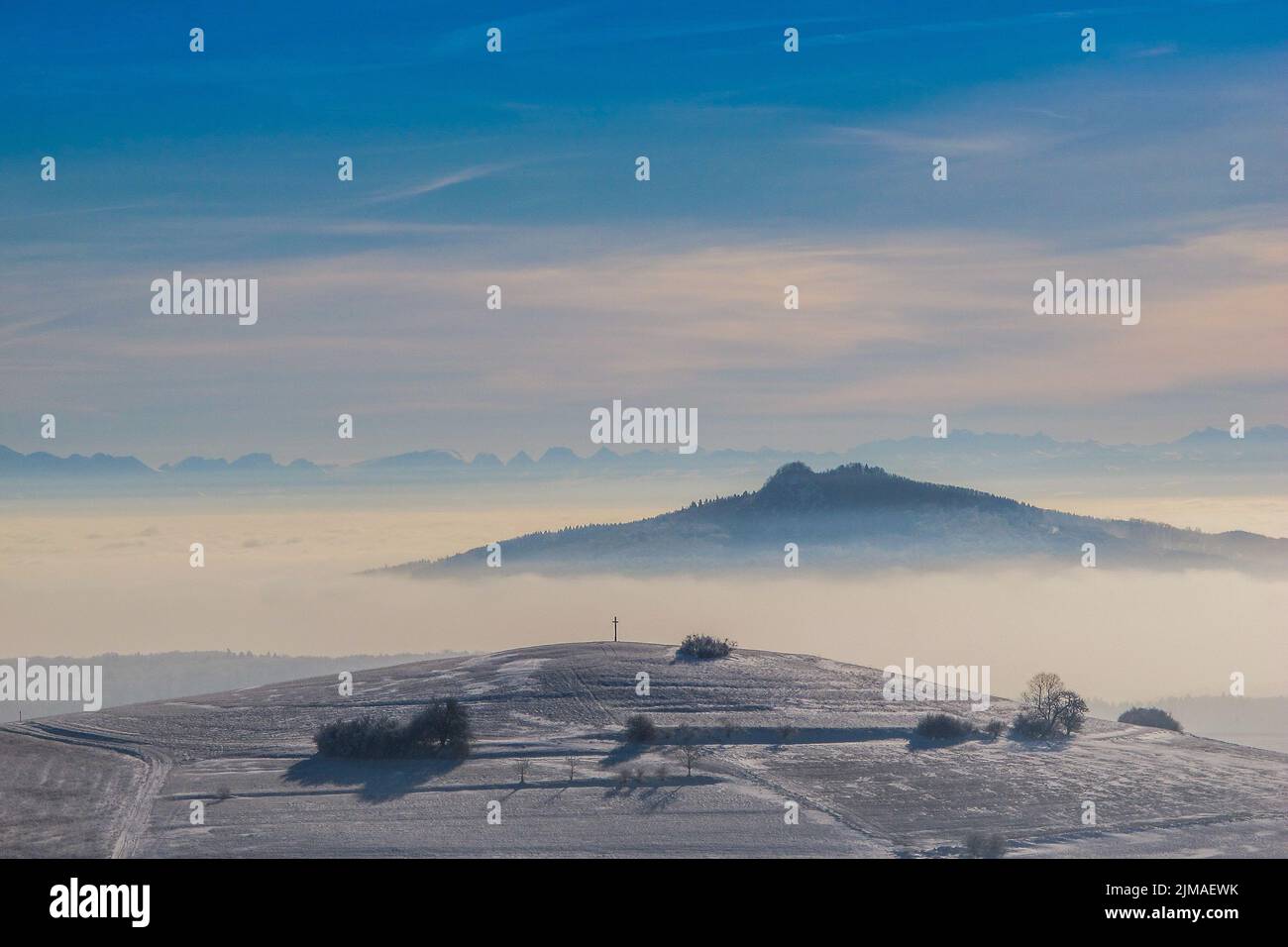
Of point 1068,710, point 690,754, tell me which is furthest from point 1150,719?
point 690,754

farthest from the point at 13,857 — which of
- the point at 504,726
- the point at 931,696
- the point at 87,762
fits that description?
the point at 931,696

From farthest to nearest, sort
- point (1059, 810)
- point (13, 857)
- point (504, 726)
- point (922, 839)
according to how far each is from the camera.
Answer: point (504, 726), point (1059, 810), point (922, 839), point (13, 857)

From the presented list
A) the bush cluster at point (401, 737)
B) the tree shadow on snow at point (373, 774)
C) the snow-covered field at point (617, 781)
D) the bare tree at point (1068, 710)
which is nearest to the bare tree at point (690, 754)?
the snow-covered field at point (617, 781)

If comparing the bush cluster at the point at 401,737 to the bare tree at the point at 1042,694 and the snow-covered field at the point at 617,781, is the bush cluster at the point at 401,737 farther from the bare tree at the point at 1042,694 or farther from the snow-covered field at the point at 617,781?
the bare tree at the point at 1042,694

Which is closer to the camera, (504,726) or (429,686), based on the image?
(504,726)

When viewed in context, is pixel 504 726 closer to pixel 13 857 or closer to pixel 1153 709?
pixel 13 857

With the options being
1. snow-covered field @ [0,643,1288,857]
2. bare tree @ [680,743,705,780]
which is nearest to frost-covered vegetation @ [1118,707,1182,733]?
snow-covered field @ [0,643,1288,857]

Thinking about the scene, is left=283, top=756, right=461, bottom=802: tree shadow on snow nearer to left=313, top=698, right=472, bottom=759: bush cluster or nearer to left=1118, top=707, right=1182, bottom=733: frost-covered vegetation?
left=313, top=698, right=472, bottom=759: bush cluster

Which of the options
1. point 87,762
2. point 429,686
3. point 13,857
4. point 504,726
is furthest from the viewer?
point 429,686
